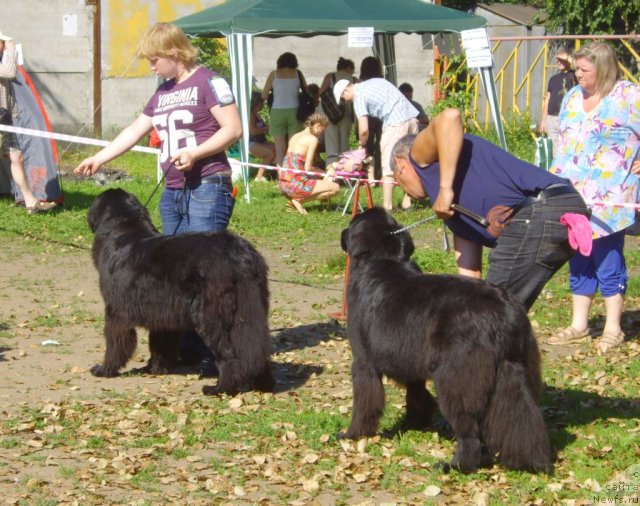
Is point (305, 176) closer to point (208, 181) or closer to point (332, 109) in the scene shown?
point (332, 109)

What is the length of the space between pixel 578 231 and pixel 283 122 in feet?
38.3

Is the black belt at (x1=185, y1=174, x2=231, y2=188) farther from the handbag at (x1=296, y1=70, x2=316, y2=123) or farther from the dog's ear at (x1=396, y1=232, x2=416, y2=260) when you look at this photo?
the handbag at (x1=296, y1=70, x2=316, y2=123)

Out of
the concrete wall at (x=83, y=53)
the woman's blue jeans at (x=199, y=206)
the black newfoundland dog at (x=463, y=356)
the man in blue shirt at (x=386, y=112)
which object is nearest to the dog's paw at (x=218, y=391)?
the woman's blue jeans at (x=199, y=206)

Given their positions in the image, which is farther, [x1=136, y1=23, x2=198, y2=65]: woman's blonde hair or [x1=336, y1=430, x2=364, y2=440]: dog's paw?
[x1=136, y1=23, x2=198, y2=65]: woman's blonde hair

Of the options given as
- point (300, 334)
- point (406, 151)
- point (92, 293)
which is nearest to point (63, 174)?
point (92, 293)

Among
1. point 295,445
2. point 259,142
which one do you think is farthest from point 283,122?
point 295,445

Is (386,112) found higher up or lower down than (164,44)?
lower down

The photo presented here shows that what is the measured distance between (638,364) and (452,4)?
30990 millimetres

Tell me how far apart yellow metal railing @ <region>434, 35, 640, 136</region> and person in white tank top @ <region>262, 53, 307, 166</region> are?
3.40 m

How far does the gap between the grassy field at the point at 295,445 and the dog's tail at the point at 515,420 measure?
146 mm

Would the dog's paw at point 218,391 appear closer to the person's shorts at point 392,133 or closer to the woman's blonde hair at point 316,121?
the person's shorts at point 392,133

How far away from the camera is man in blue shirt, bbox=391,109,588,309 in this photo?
205 inches

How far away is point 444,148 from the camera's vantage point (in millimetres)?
5105

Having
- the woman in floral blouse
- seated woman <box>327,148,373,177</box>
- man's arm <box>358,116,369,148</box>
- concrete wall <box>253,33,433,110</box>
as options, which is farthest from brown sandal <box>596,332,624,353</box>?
concrete wall <box>253,33,433,110</box>
